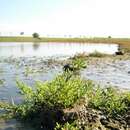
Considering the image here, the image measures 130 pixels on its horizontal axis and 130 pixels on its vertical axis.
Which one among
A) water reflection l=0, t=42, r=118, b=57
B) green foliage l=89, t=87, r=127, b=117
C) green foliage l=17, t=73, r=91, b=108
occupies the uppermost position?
green foliage l=17, t=73, r=91, b=108

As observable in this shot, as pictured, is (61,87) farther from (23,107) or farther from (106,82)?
(106,82)

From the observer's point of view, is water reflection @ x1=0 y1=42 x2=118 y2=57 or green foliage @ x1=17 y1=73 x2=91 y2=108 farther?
water reflection @ x1=0 y1=42 x2=118 y2=57

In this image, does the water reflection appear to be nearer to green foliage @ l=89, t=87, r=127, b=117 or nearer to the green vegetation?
the green vegetation

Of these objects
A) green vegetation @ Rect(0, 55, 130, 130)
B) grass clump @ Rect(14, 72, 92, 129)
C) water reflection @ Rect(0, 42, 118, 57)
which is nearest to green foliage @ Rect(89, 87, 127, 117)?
green vegetation @ Rect(0, 55, 130, 130)

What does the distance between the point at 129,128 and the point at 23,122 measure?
3204 mm

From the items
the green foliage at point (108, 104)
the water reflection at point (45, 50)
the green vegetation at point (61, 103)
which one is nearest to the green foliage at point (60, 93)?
the green vegetation at point (61, 103)

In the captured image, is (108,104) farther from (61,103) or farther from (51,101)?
(51,101)

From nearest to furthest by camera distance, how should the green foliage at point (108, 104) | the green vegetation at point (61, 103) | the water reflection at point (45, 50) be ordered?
1. the green vegetation at point (61, 103)
2. the green foliage at point (108, 104)
3. the water reflection at point (45, 50)

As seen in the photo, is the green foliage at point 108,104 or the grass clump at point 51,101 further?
the green foliage at point 108,104

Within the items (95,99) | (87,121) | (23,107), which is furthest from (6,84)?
(87,121)

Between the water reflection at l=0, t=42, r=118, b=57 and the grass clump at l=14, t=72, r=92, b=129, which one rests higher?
the grass clump at l=14, t=72, r=92, b=129

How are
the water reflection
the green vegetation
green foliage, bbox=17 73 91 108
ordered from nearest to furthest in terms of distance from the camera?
the green vegetation
green foliage, bbox=17 73 91 108
the water reflection

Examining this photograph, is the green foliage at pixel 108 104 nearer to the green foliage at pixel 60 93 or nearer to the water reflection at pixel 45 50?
the green foliage at pixel 60 93

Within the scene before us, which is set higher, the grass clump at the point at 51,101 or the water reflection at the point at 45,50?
the grass clump at the point at 51,101
